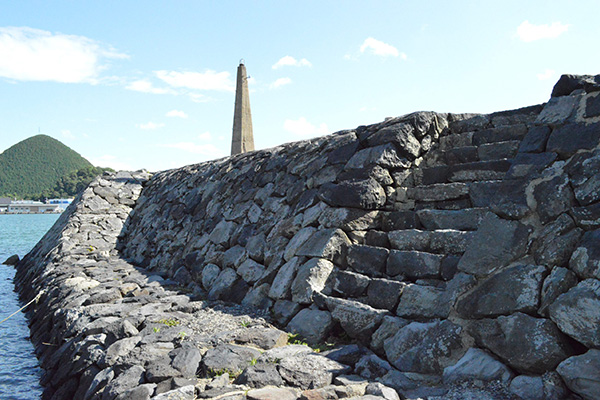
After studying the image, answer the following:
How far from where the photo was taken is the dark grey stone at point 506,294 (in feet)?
11.4

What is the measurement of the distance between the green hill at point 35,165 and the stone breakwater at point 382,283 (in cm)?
13864

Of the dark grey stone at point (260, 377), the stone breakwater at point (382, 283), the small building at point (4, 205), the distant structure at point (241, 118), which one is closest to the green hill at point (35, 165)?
the small building at point (4, 205)

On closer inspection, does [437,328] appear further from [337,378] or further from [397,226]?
[397,226]

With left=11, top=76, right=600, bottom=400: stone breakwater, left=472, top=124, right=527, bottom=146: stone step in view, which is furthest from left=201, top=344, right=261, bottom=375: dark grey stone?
left=472, top=124, right=527, bottom=146: stone step

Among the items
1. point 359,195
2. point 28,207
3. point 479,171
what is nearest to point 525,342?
point 479,171

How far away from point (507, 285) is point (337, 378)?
160 centimetres

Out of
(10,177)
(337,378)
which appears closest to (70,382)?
(337,378)

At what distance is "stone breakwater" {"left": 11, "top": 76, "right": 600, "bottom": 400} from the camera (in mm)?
3414

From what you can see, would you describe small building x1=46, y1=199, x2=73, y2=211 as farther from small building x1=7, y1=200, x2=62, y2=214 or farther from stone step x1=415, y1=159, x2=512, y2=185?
stone step x1=415, y1=159, x2=512, y2=185

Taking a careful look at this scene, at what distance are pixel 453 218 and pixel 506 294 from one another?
57.0 inches

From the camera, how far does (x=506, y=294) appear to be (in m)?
3.61

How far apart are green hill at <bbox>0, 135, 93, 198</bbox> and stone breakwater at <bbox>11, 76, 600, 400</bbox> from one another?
5458 inches

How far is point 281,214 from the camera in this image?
23.2 feet

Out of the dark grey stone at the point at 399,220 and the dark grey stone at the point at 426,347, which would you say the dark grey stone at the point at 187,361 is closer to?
the dark grey stone at the point at 426,347
